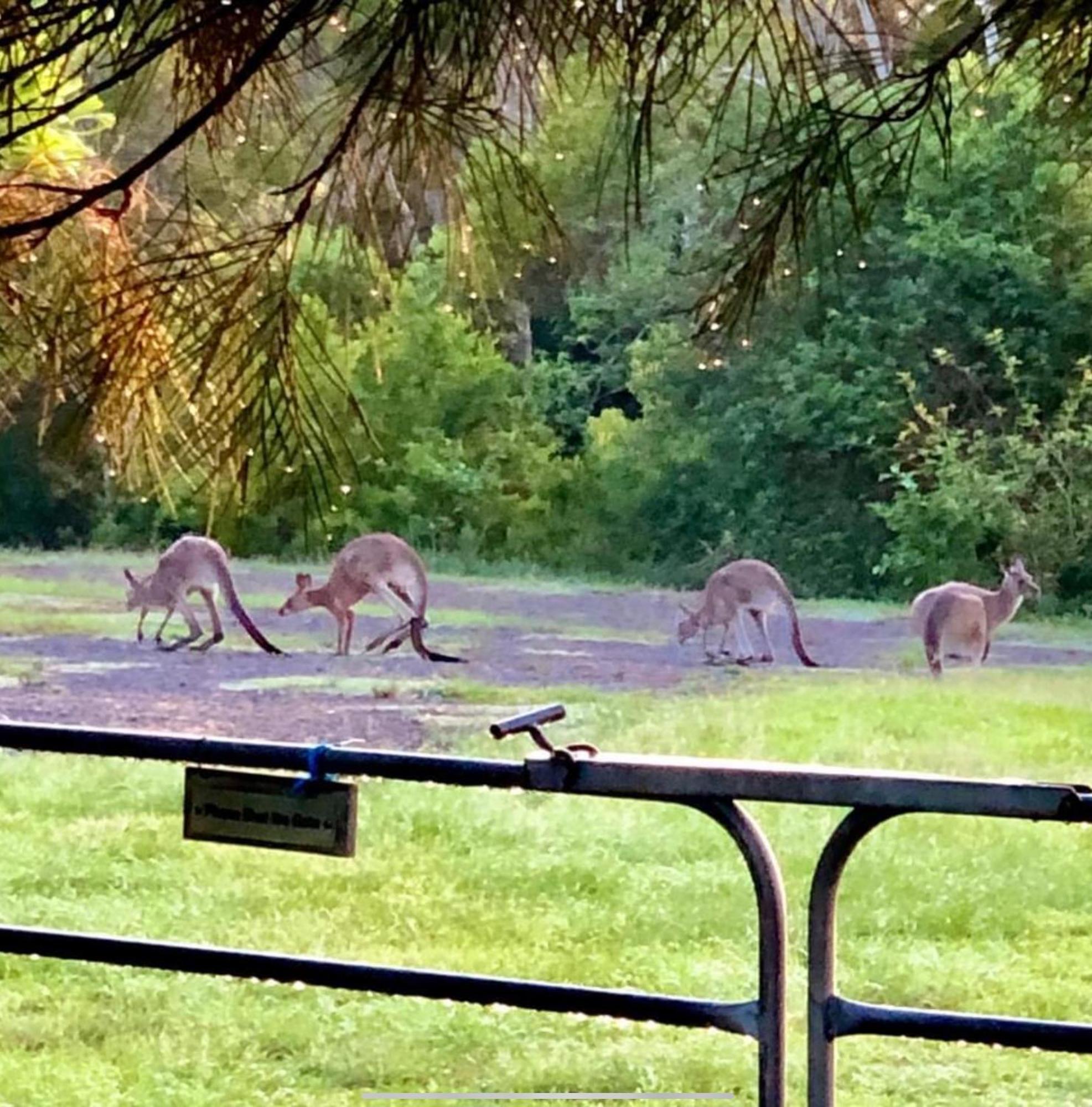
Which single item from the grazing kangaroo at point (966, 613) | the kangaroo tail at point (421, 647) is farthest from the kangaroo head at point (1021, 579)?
the kangaroo tail at point (421, 647)

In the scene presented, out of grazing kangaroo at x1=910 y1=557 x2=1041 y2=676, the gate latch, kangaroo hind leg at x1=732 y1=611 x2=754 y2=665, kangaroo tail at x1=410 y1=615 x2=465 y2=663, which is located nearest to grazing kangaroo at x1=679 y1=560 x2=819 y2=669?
kangaroo hind leg at x1=732 y1=611 x2=754 y2=665

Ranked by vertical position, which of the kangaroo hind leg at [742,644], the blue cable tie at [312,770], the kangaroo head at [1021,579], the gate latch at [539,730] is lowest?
the blue cable tie at [312,770]

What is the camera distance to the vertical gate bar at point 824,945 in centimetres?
81

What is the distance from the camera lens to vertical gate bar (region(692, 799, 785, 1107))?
0.81 m

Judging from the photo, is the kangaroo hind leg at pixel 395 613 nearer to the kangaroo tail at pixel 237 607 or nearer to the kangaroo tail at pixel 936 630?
the kangaroo tail at pixel 237 607

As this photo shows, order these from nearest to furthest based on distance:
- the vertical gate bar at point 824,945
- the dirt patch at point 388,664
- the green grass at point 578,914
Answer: the vertical gate bar at point 824,945 → the green grass at point 578,914 → the dirt patch at point 388,664

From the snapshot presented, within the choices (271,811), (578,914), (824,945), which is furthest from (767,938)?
(578,914)

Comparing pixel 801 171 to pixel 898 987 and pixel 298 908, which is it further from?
pixel 298 908

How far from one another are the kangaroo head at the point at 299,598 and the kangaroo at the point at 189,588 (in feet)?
0.13

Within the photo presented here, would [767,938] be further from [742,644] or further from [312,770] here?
[742,644]

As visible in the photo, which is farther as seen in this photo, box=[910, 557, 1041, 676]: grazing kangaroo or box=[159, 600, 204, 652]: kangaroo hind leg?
box=[159, 600, 204, 652]: kangaroo hind leg

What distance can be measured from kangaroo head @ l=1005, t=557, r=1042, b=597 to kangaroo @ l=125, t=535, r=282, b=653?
612 millimetres

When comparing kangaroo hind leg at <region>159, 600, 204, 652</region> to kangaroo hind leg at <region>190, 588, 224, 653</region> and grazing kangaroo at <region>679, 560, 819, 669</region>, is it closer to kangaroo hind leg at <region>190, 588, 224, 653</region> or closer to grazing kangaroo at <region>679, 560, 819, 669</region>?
kangaroo hind leg at <region>190, 588, 224, 653</region>

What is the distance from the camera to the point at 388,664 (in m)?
1.52
